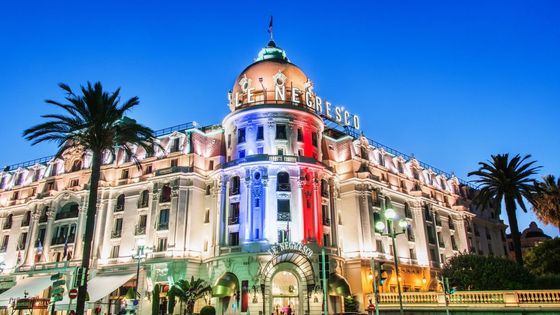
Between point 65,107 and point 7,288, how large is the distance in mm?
40300

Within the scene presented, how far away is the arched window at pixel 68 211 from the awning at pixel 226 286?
85.0 feet

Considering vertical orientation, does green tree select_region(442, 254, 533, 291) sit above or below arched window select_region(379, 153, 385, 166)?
below

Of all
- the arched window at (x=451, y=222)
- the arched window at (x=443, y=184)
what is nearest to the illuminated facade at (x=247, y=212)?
the arched window at (x=451, y=222)

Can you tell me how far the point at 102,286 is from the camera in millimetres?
51250

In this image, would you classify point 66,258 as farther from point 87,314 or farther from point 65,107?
point 65,107

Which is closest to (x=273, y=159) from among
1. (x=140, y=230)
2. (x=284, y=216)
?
(x=284, y=216)

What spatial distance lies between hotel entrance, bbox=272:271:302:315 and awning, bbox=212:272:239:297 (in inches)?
179

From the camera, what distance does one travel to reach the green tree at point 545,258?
Answer: 5477cm

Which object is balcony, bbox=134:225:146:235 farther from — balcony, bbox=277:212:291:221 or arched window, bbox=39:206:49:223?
balcony, bbox=277:212:291:221

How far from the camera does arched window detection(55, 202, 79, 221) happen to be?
60.5 m

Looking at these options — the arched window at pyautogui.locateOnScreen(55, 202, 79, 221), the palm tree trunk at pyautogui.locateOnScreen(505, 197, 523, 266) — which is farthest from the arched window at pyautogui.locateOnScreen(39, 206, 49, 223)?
the palm tree trunk at pyautogui.locateOnScreen(505, 197, 523, 266)

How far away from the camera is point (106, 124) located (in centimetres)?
3416

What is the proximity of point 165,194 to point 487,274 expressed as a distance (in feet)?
121

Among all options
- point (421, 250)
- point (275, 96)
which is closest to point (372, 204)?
point (421, 250)
